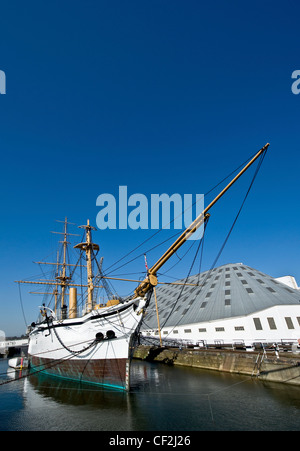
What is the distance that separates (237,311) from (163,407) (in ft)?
76.1

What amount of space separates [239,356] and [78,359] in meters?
16.1

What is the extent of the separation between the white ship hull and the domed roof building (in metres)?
8.17

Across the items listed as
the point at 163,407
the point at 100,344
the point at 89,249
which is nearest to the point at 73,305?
the point at 89,249

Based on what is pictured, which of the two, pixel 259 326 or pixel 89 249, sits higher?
pixel 89 249

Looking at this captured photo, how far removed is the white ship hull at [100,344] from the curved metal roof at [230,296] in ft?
43.3

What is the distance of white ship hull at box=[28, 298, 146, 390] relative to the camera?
1795 centimetres

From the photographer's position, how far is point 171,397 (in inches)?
622

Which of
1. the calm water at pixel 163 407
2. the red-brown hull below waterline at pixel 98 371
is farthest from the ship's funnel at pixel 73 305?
the calm water at pixel 163 407

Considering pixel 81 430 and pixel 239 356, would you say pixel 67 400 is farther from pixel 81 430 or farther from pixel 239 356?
pixel 239 356

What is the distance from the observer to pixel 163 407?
1391cm

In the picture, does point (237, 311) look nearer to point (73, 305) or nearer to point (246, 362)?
point (246, 362)

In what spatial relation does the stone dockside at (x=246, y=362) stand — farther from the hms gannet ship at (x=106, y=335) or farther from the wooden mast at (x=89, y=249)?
the wooden mast at (x=89, y=249)
